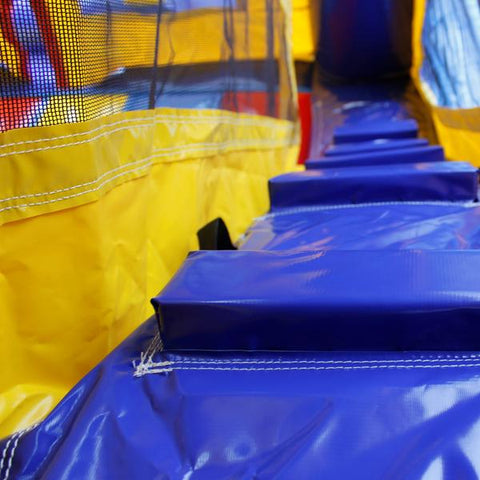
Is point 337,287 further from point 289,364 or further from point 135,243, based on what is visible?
point 135,243

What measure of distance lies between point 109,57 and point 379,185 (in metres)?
0.67

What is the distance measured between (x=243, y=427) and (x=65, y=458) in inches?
6.0

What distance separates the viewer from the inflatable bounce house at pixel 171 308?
0.47 m

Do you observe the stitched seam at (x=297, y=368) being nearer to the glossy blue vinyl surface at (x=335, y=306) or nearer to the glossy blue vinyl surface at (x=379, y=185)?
the glossy blue vinyl surface at (x=335, y=306)

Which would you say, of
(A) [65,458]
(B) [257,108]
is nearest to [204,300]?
(A) [65,458]

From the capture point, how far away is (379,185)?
1.21 meters

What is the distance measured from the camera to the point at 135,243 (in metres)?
0.81

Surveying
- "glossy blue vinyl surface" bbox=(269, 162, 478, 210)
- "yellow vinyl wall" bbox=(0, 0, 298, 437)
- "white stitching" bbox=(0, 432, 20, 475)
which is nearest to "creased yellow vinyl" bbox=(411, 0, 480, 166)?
"glossy blue vinyl surface" bbox=(269, 162, 478, 210)

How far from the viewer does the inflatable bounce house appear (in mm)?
470

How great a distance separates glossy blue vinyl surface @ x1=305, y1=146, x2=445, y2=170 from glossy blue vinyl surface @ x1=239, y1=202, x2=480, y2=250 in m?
0.42

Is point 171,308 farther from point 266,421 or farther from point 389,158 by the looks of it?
point 389,158

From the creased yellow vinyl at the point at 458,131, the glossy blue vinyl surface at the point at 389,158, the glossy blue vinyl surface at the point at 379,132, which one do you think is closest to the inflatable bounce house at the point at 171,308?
the glossy blue vinyl surface at the point at 389,158

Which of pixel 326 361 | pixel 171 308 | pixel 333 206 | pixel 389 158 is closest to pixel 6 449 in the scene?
pixel 171 308

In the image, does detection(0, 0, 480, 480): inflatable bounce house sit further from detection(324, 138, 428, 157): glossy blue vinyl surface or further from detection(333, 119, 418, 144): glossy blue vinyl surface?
detection(333, 119, 418, 144): glossy blue vinyl surface
